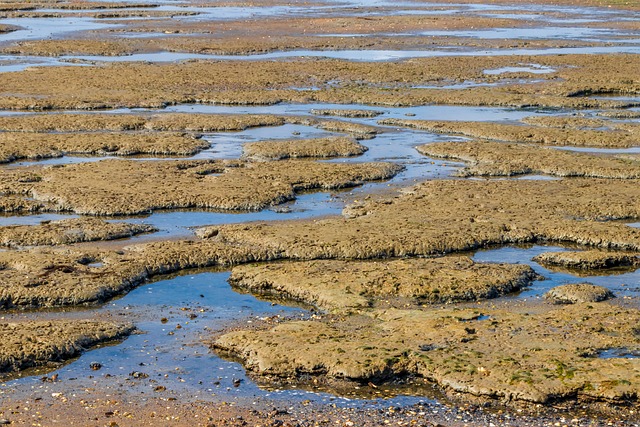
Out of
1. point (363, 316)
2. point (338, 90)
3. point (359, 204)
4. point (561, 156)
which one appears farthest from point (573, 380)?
point (338, 90)

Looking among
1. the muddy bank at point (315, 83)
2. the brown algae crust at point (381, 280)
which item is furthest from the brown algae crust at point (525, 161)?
the brown algae crust at point (381, 280)

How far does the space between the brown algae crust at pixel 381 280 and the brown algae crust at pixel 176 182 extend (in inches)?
164

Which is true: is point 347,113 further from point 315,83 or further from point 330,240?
point 330,240

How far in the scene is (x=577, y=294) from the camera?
14047mm

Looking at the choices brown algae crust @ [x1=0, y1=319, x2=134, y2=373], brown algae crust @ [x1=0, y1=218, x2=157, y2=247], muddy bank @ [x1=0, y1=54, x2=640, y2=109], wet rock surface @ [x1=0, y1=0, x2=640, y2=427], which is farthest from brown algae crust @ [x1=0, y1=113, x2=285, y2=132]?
brown algae crust @ [x1=0, y1=319, x2=134, y2=373]

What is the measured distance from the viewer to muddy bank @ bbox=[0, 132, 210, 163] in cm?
2338

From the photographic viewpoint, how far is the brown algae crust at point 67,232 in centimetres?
1650

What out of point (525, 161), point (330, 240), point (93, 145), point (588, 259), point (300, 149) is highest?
point (93, 145)

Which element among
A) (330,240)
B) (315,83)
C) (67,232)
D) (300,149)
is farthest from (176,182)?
(315,83)

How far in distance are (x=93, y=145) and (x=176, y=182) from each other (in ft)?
15.0

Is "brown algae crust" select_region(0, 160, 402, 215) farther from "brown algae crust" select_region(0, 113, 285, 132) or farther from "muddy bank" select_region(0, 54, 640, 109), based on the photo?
"muddy bank" select_region(0, 54, 640, 109)

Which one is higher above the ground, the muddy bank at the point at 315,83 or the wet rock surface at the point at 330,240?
the muddy bank at the point at 315,83

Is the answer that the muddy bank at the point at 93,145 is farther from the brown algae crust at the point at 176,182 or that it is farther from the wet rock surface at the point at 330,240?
the brown algae crust at the point at 176,182

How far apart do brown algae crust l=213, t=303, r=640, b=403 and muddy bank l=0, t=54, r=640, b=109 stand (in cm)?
1860
